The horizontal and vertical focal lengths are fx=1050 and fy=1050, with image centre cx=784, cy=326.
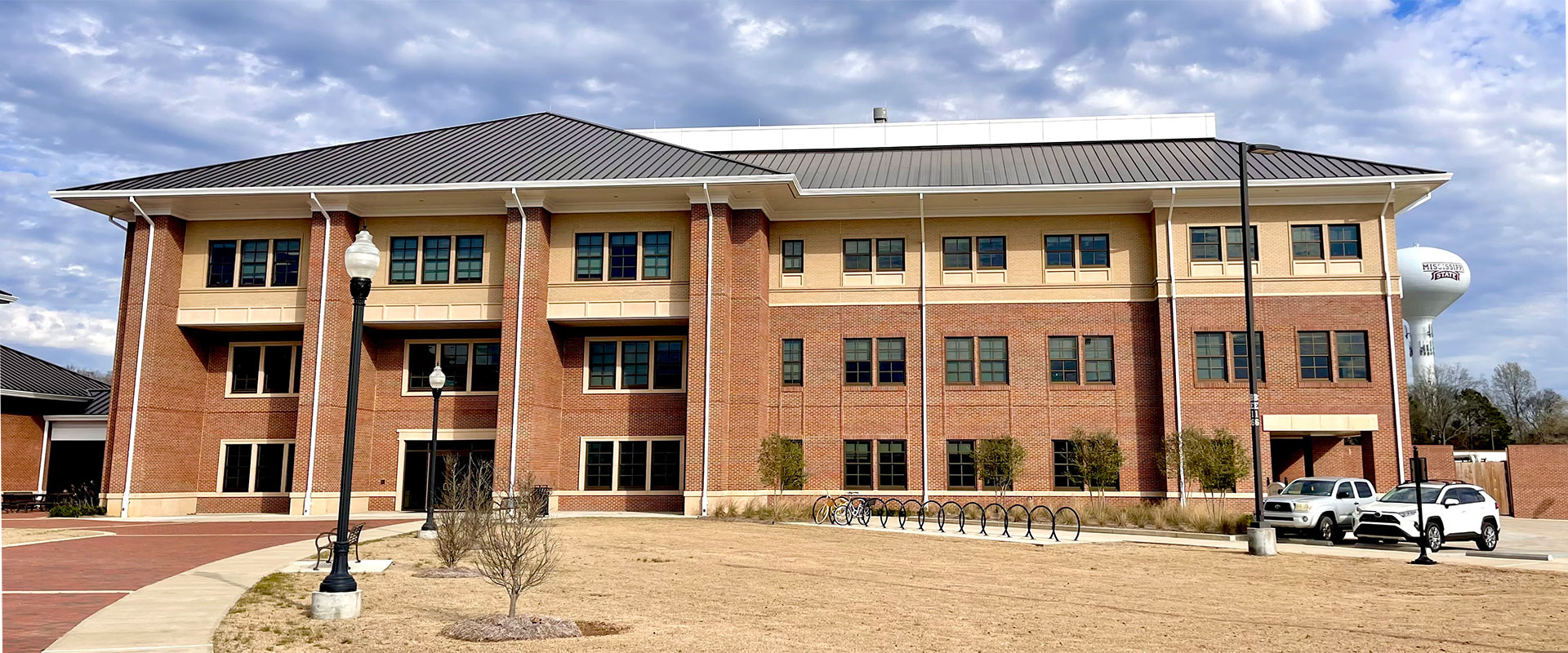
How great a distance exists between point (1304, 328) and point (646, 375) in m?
21.3

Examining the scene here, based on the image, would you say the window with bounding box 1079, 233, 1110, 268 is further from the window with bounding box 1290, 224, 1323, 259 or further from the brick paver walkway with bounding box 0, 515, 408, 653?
the brick paver walkway with bounding box 0, 515, 408, 653

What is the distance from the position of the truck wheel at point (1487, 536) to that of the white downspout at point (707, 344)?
19.9 m

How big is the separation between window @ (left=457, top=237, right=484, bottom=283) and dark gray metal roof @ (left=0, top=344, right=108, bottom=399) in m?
16.9

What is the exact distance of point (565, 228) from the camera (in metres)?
34.9

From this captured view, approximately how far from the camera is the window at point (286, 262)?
35531 millimetres

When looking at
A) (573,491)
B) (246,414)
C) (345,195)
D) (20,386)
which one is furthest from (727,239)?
(20,386)

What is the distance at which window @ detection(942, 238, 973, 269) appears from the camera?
3553 cm

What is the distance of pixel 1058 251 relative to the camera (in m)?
35.2

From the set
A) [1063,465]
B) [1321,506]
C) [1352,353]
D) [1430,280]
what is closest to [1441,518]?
[1321,506]

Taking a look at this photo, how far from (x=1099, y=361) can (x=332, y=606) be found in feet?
90.5

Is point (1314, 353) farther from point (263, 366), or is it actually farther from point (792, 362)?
point (263, 366)

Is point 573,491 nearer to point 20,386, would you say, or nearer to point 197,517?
point 197,517

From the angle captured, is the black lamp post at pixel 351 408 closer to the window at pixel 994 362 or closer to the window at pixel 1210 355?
the window at pixel 994 362

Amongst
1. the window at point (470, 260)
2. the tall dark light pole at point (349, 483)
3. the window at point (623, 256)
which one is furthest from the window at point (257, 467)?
the tall dark light pole at point (349, 483)
